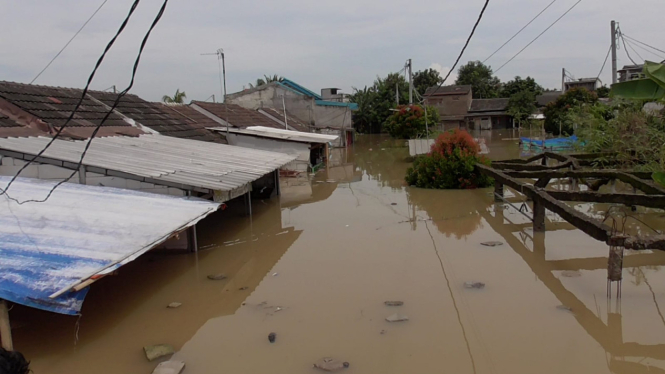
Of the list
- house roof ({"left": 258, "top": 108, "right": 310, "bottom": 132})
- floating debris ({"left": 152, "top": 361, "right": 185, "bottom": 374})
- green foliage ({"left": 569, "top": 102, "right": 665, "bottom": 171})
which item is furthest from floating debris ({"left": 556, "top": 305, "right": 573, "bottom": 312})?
house roof ({"left": 258, "top": 108, "right": 310, "bottom": 132})

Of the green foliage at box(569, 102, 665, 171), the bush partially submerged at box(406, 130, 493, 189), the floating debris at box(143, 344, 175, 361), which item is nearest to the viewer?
the floating debris at box(143, 344, 175, 361)

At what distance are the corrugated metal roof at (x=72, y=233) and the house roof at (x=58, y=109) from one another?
4.05 metres

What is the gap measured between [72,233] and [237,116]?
2018cm

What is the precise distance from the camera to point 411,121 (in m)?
31.4

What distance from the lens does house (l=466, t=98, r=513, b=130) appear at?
56.7 metres

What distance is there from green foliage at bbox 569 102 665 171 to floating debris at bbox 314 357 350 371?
10.6 meters

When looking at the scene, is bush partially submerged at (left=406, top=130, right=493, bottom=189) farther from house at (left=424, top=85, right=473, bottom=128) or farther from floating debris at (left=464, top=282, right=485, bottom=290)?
house at (left=424, top=85, right=473, bottom=128)

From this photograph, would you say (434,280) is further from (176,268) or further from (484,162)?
(484,162)

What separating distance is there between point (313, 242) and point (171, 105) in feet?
A: 48.7

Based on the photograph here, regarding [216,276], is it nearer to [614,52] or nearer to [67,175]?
[67,175]

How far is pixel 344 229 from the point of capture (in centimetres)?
1150

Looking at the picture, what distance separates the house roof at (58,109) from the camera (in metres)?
11.9

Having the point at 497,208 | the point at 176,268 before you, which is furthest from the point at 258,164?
the point at 497,208

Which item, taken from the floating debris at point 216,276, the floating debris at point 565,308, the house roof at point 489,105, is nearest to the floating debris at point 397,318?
the floating debris at point 565,308
